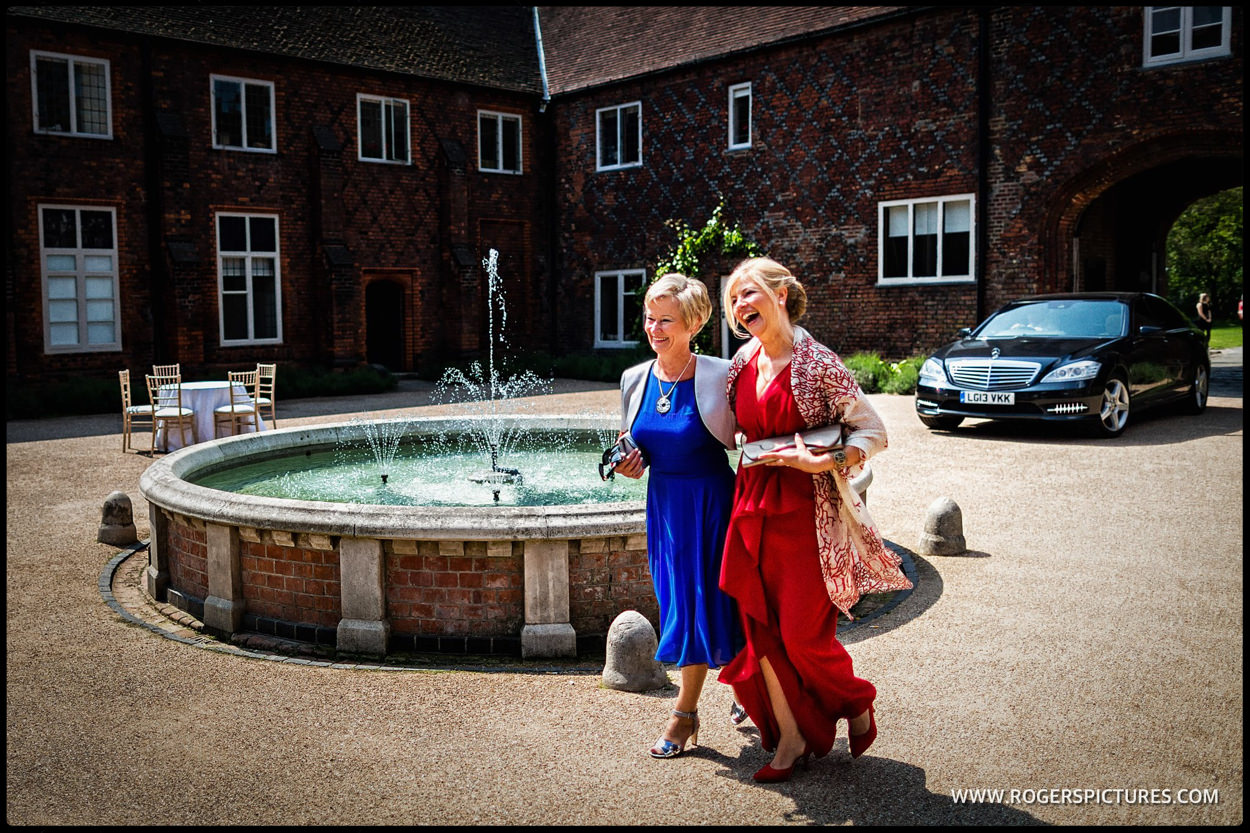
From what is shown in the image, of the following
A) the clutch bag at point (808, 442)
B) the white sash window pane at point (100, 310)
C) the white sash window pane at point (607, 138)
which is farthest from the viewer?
the white sash window pane at point (607, 138)

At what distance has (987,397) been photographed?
12.5m

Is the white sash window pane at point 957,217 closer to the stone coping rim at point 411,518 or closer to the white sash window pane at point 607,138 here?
the white sash window pane at point 607,138

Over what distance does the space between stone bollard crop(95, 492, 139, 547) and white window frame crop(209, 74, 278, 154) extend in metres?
15.3

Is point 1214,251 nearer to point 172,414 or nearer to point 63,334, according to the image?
point 63,334

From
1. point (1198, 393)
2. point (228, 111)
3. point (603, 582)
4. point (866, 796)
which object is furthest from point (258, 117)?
point (866, 796)

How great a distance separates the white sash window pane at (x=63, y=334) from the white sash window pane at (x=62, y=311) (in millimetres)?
101

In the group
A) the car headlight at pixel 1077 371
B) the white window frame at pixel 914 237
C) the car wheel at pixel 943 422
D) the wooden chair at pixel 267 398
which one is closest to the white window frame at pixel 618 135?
the white window frame at pixel 914 237

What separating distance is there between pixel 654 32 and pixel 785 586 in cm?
2339

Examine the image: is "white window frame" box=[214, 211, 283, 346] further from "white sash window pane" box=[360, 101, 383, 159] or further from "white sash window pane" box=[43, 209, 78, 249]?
"white sash window pane" box=[360, 101, 383, 159]

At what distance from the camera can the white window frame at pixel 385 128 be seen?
23.3 m

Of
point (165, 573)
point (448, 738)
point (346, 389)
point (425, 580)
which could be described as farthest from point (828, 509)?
point (346, 389)

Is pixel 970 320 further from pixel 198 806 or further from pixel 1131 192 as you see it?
pixel 198 806

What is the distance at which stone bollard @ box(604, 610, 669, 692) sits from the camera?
474cm

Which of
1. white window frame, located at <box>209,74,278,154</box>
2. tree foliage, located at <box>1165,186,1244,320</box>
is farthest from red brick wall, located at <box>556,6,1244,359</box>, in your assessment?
tree foliage, located at <box>1165,186,1244,320</box>
